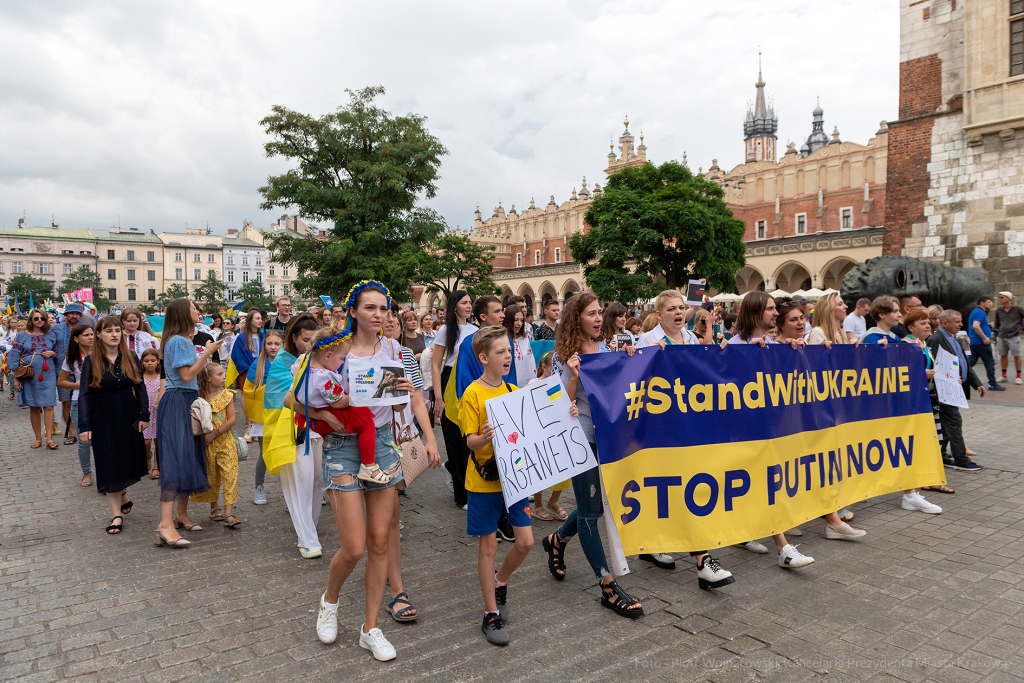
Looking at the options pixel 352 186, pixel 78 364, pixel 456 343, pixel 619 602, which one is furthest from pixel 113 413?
pixel 352 186

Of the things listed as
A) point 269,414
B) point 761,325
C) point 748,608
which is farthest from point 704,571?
point 269,414

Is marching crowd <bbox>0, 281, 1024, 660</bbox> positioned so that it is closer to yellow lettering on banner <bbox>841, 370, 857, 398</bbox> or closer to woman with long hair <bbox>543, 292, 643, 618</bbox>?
woman with long hair <bbox>543, 292, 643, 618</bbox>

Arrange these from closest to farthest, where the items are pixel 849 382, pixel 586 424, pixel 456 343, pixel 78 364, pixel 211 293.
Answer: pixel 586 424 → pixel 849 382 → pixel 456 343 → pixel 78 364 → pixel 211 293

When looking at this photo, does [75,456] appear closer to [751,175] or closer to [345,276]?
[345,276]

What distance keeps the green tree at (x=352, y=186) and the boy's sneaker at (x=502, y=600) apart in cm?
2748

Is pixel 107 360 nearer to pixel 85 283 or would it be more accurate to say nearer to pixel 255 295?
pixel 255 295

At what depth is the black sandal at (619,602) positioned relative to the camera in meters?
3.69

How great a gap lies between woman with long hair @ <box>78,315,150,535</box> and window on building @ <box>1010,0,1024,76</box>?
2519 centimetres

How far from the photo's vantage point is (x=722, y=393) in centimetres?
431

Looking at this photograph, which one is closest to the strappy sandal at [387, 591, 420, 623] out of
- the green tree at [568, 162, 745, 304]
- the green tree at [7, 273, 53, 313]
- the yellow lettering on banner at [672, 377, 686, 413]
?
the yellow lettering on banner at [672, 377, 686, 413]

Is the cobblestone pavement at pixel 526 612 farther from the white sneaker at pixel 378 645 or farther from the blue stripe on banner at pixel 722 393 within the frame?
the blue stripe on banner at pixel 722 393

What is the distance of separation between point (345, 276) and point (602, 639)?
97.2 feet

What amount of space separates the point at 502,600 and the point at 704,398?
5.95 ft

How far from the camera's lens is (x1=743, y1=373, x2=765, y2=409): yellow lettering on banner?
4.39 m
